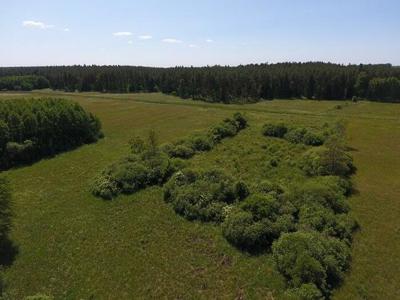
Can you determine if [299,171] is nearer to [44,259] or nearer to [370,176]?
[370,176]

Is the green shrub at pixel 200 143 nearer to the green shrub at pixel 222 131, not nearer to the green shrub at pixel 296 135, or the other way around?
the green shrub at pixel 222 131

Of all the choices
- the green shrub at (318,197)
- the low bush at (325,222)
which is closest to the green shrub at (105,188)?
the green shrub at (318,197)

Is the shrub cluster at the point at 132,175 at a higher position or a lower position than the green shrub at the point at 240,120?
lower

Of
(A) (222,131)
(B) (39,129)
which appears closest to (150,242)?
(A) (222,131)

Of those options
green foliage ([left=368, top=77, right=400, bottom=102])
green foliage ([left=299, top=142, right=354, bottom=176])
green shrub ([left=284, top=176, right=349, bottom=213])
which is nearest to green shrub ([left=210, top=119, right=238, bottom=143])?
green foliage ([left=299, top=142, right=354, bottom=176])

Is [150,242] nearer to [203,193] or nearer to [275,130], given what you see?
[203,193]

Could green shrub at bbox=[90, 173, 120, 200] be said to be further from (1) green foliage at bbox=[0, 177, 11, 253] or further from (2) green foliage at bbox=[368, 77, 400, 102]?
(2) green foliage at bbox=[368, 77, 400, 102]
